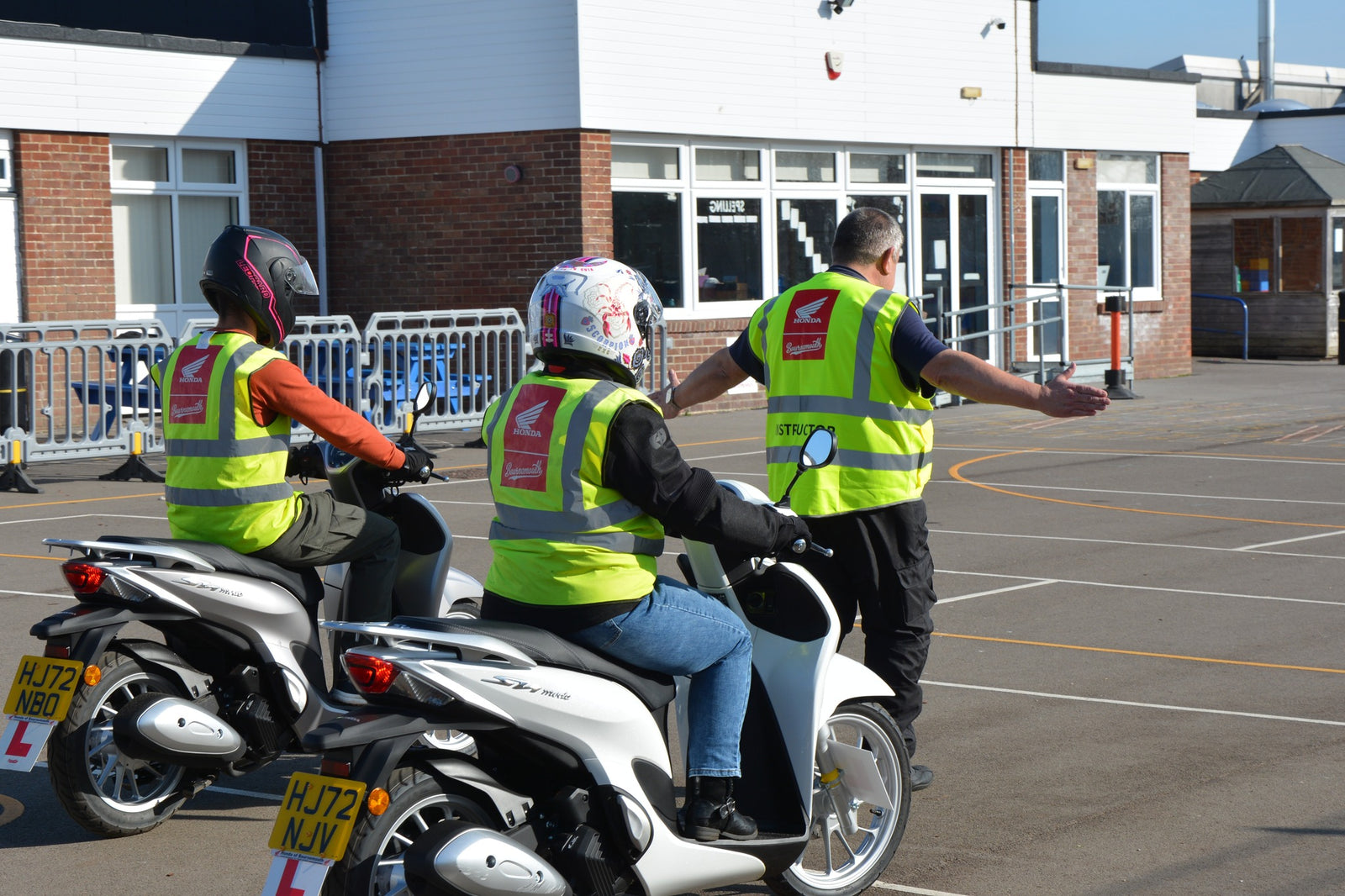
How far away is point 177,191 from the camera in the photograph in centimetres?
2025

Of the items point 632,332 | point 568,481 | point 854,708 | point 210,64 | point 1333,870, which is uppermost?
point 210,64

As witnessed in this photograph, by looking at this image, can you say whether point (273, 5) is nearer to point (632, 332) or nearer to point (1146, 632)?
point (1146, 632)

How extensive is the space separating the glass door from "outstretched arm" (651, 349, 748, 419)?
688 inches

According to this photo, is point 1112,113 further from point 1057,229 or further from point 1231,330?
point 1231,330

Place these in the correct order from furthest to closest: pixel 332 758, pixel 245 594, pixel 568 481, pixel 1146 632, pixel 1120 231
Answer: pixel 1120 231
pixel 1146 632
pixel 245 594
pixel 568 481
pixel 332 758

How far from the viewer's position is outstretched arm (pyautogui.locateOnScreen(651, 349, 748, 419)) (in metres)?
6.44

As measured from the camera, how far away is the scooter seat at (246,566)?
549cm

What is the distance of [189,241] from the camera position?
2052cm

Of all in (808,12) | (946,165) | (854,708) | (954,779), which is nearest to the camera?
(854,708)

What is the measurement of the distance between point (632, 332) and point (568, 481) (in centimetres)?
42

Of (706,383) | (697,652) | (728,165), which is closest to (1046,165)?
(728,165)

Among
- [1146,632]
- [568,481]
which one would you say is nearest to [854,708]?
[568,481]

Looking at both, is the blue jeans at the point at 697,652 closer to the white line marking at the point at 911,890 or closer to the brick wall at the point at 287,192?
the white line marking at the point at 911,890

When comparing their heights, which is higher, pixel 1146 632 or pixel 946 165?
pixel 946 165
